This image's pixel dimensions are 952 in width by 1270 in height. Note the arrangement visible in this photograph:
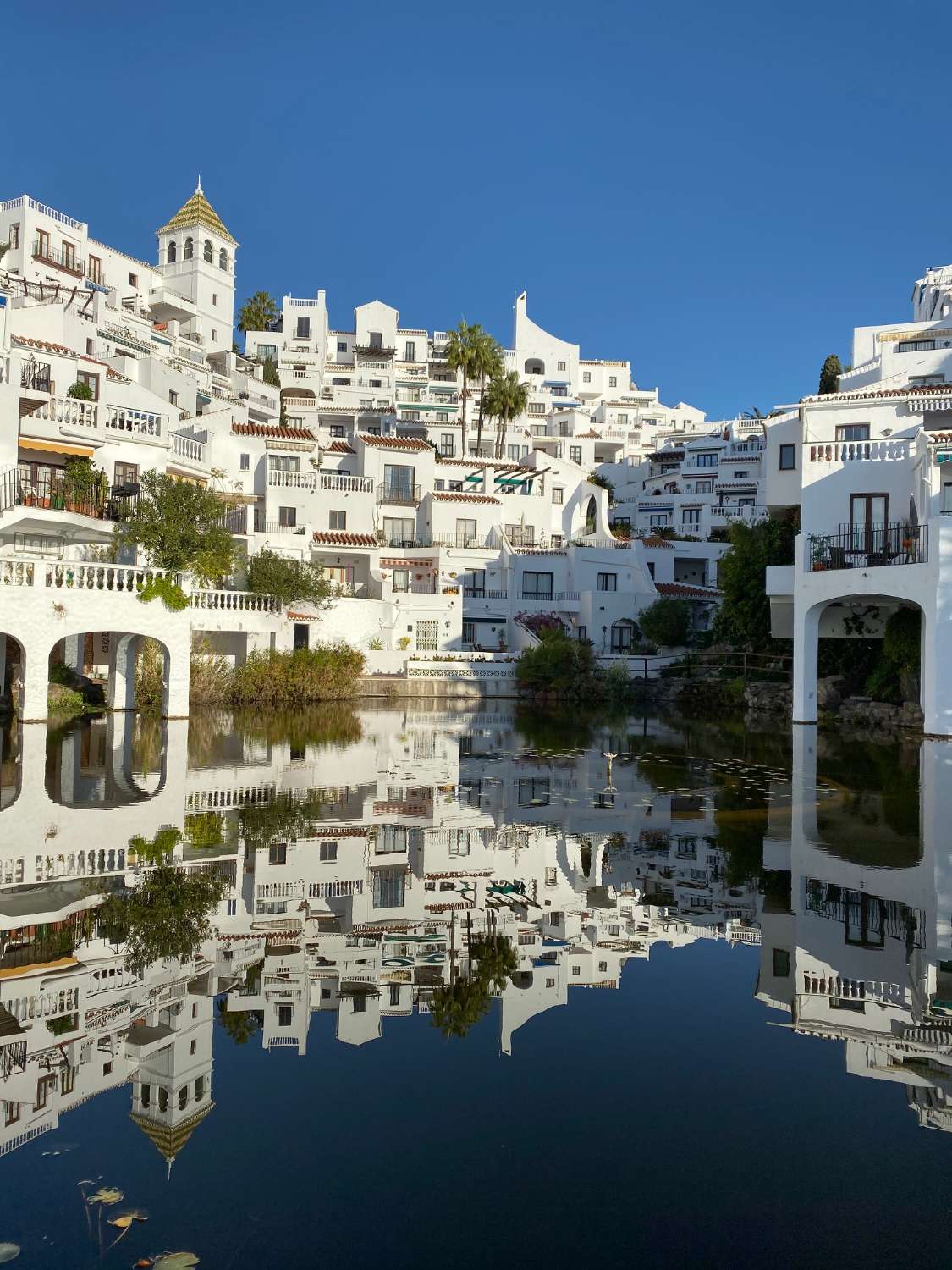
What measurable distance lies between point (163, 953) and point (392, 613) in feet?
116

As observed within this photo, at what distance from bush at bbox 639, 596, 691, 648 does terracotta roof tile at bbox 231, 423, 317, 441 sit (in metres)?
18.6

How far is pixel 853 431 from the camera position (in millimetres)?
33906

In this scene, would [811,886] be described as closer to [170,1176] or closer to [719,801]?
[719,801]

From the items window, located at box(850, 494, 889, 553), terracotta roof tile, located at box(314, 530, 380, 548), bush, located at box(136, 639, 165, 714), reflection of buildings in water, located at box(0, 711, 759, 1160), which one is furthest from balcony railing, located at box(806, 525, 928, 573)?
terracotta roof tile, located at box(314, 530, 380, 548)

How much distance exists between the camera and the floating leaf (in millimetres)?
4398

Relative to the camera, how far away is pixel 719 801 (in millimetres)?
15633

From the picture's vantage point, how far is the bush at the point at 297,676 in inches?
1347

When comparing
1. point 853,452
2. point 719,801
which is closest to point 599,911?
point 719,801

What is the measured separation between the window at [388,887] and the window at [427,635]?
1319 inches

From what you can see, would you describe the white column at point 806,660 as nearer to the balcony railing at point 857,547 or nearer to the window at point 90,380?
the balcony railing at point 857,547

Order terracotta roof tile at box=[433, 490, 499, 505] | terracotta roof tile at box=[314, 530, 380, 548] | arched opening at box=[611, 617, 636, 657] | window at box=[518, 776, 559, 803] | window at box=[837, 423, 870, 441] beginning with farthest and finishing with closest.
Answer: terracotta roof tile at box=[433, 490, 499, 505] < arched opening at box=[611, 617, 636, 657] < terracotta roof tile at box=[314, 530, 380, 548] < window at box=[837, 423, 870, 441] < window at box=[518, 776, 559, 803]

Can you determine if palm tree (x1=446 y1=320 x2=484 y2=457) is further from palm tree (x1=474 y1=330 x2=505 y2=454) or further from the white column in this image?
the white column

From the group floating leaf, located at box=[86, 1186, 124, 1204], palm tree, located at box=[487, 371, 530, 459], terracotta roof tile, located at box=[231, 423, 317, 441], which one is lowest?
floating leaf, located at box=[86, 1186, 124, 1204]

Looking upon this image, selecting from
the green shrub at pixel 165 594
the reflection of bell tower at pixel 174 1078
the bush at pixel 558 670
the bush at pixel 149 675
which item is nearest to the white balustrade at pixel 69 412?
the bush at pixel 149 675
